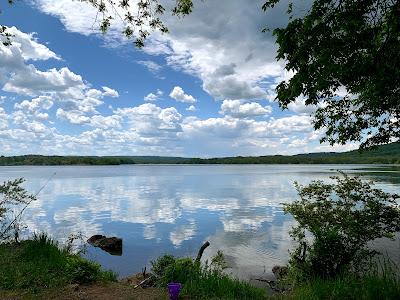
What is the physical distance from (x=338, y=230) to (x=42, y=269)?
403 inches

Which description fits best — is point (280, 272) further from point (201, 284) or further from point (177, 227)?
point (177, 227)

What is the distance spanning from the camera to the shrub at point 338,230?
12.8m

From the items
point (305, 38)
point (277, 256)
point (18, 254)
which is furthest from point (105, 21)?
point (277, 256)

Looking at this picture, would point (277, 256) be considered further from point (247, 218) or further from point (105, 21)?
point (105, 21)

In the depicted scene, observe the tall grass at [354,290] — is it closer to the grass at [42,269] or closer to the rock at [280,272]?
the grass at [42,269]

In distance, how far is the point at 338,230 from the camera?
47.8ft

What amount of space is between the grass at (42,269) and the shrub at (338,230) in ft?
22.3

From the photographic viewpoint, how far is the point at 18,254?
45.7ft

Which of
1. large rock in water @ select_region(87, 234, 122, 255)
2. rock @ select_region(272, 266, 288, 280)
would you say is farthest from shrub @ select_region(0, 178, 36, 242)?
rock @ select_region(272, 266, 288, 280)

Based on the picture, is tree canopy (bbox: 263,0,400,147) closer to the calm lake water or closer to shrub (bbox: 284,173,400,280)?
shrub (bbox: 284,173,400,280)

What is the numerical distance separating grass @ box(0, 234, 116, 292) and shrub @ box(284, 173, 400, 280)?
22.3 feet

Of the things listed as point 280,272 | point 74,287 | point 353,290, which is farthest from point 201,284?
point 280,272

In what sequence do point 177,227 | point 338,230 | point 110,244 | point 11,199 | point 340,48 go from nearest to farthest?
1. point 340,48
2. point 338,230
3. point 11,199
4. point 110,244
5. point 177,227

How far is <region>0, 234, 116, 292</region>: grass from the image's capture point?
428 inches
